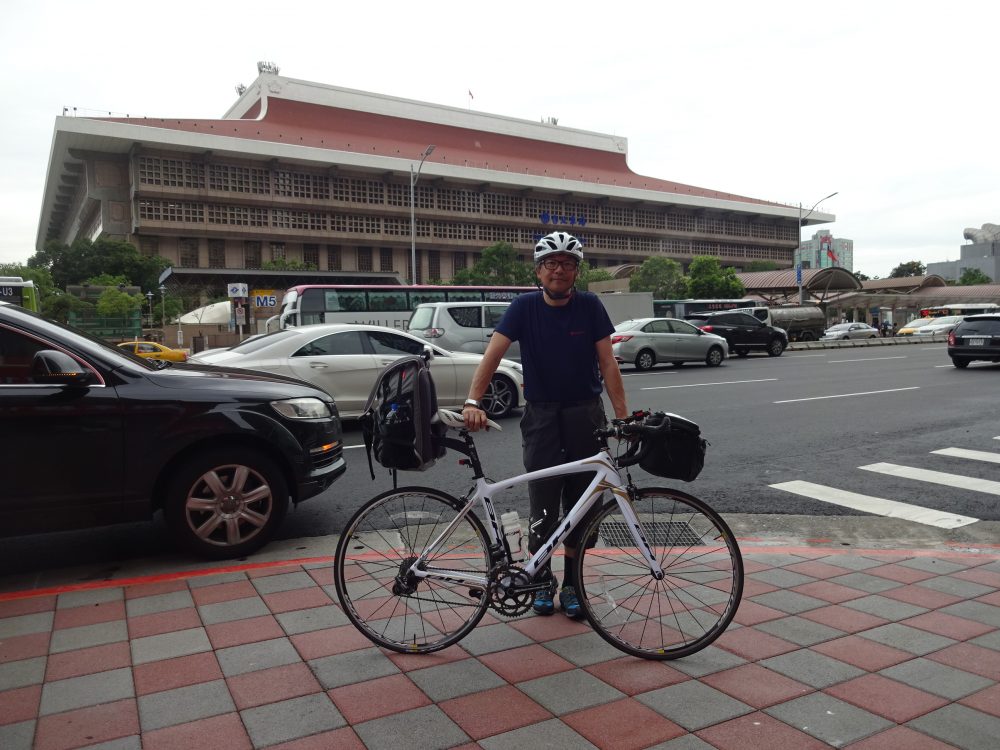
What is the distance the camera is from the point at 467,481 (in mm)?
6996

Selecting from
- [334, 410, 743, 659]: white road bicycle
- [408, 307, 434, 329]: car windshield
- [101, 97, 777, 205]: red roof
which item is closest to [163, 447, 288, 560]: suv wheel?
[334, 410, 743, 659]: white road bicycle

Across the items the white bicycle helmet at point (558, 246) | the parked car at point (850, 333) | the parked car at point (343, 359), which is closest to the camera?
the white bicycle helmet at point (558, 246)

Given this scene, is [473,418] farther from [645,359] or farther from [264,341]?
[645,359]

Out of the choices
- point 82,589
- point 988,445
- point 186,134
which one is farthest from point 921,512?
point 186,134

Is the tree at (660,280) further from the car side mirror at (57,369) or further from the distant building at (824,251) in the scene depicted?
the distant building at (824,251)

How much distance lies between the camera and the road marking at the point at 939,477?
6777 mm

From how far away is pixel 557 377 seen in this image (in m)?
3.67

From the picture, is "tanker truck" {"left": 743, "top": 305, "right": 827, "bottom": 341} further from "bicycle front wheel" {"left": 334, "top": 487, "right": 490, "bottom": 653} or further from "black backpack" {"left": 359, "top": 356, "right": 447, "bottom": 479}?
"black backpack" {"left": 359, "top": 356, "right": 447, "bottom": 479}

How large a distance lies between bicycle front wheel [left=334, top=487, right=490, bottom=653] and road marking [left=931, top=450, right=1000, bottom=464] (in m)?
6.66

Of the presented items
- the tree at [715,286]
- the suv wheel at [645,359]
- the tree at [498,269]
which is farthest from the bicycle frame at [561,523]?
the tree at [715,286]

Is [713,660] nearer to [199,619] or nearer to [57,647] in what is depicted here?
[199,619]

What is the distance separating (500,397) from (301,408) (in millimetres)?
6242

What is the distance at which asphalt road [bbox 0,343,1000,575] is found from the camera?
5.46 metres

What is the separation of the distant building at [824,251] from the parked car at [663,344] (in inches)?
4042
